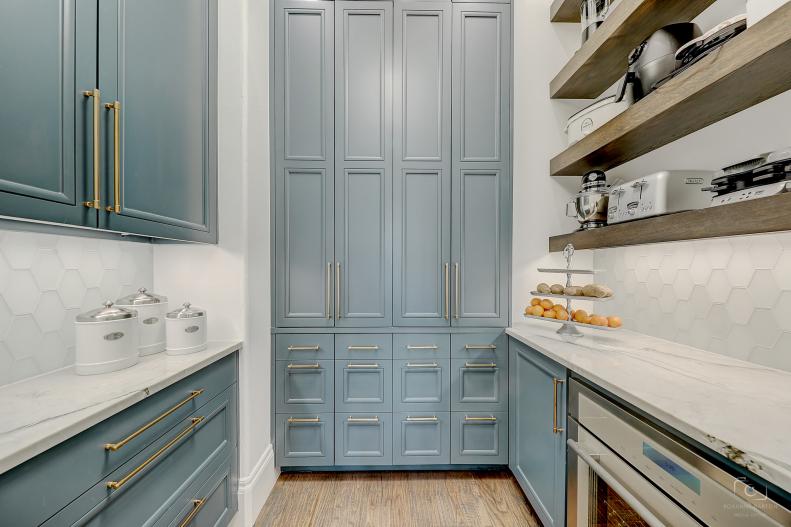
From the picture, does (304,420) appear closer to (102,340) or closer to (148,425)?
(148,425)

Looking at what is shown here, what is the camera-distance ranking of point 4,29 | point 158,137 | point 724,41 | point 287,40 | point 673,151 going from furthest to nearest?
1. point 287,40
2. point 673,151
3. point 158,137
4. point 724,41
5. point 4,29

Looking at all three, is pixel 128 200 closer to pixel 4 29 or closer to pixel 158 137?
pixel 158 137

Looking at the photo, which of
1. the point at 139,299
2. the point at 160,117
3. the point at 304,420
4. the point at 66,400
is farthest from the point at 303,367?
the point at 160,117

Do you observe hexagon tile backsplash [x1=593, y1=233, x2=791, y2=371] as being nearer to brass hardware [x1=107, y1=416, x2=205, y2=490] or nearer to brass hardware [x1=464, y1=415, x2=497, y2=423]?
brass hardware [x1=464, y1=415, x2=497, y2=423]

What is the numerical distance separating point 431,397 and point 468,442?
13.7 inches

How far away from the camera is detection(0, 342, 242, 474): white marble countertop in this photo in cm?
69

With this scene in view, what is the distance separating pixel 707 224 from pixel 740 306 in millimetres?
457

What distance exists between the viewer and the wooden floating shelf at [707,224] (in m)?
0.88

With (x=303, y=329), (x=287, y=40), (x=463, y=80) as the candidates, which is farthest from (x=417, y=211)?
(x=287, y=40)

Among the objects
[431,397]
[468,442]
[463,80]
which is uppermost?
[463,80]

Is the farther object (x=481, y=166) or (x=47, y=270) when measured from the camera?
(x=481, y=166)

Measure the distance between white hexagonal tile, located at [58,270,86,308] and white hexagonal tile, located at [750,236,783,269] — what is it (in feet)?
8.22

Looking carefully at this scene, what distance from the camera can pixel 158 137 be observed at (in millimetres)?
1227

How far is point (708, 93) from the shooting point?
110 centimetres
